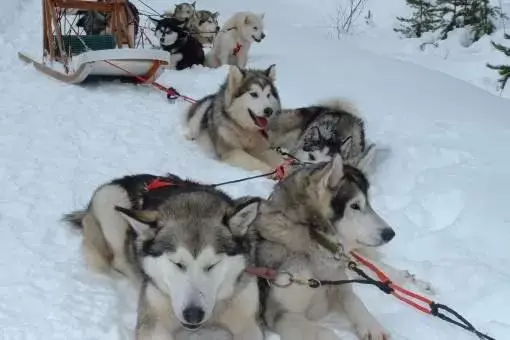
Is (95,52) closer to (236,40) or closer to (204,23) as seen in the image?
(236,40)

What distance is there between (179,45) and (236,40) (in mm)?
694

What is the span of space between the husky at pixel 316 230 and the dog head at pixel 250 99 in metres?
2.14

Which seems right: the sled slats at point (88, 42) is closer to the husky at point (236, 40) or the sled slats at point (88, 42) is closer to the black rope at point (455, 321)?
the husky at point (236, 40)

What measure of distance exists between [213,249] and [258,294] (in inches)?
13.0

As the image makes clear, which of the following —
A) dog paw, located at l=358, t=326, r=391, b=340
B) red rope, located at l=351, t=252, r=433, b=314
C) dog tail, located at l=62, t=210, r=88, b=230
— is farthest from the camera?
dog tail, located at l=62, t=210, r=88, b=230

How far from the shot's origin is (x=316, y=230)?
7.83ft

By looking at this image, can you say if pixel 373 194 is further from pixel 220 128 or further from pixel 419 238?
pixel 220 128

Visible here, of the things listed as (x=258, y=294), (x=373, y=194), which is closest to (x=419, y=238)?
(x=373, y=194)

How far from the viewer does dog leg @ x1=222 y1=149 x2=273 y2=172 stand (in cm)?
428

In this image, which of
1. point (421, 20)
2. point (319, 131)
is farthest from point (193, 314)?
point (421, 20)

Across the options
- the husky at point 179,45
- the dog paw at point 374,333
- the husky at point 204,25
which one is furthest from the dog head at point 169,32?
the dog paw at point 374,333

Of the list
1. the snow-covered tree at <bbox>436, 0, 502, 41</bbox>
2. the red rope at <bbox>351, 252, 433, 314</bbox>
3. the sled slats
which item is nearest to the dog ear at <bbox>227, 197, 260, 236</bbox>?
the red rope at <bbox>351, 252, 433, 314</bbox>

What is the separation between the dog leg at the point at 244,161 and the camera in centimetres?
428

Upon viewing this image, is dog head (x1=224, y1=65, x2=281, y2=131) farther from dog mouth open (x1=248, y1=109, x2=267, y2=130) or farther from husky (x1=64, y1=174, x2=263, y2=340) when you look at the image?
husky (x1=64, y1=174, x2=263, y2=340)
